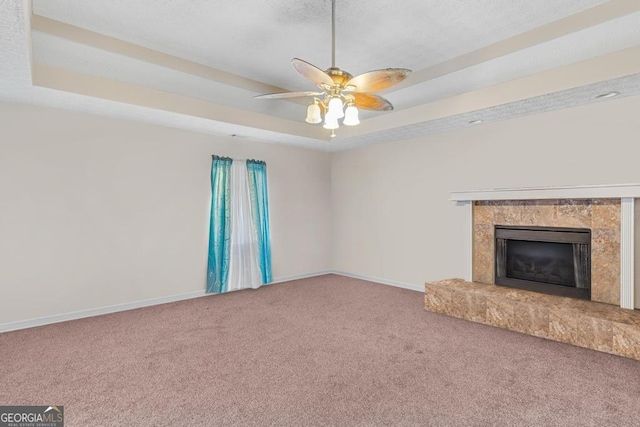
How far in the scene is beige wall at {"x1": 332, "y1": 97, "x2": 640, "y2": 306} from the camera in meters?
3.50

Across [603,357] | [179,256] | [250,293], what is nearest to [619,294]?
[603,357]

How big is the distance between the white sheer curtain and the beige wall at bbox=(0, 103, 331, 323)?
375 millimetres

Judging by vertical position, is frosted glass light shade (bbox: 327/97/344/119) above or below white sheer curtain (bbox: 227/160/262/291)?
above

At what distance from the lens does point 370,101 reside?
2.88 m

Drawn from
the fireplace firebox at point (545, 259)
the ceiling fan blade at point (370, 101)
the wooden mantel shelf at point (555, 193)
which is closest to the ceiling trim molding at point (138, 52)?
the ceiling fan blade at point (370, 101)

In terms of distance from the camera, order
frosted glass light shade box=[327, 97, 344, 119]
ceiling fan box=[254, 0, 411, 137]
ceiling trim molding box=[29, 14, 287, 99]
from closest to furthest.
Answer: ceiling fan box=[254, 0, 411, 137] → frosted glass light shade box=[327, 97, 344, 119] → ceiling trim molding box=[29, 14, 287, 99]

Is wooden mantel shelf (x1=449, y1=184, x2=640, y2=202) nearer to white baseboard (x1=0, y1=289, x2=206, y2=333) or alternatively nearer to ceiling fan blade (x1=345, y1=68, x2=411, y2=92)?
ceiling fan blade (x1=345, y1=68, x2=411, y2=92)

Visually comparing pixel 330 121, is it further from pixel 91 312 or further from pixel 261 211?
pixel 91 312

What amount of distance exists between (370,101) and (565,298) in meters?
2.90

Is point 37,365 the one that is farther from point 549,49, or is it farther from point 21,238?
point 549,49

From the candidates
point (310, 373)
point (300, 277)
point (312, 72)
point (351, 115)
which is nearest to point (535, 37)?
point (351, 115)

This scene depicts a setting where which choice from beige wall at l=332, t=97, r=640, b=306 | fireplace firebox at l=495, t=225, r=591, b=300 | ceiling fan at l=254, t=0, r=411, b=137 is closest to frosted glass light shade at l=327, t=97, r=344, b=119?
ceiling fan at l=254, t=0, r=411, b=137

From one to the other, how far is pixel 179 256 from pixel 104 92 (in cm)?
225

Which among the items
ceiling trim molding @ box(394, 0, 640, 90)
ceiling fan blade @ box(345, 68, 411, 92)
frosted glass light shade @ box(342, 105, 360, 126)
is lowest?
frosted glass light shade @ box(342, 105, 360, 126)
